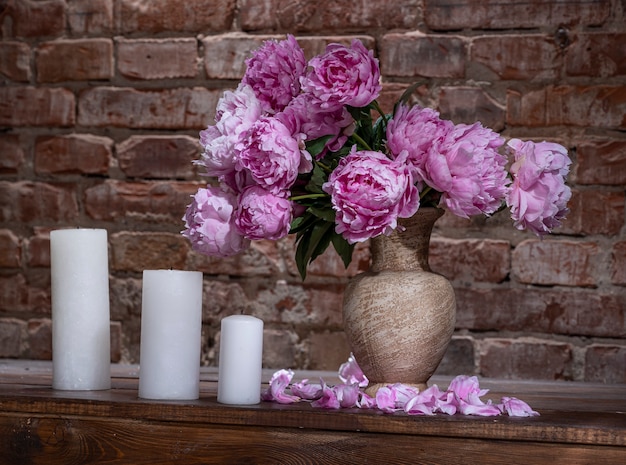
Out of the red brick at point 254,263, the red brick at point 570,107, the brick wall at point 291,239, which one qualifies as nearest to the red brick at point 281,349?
the brick wall at point 291,239

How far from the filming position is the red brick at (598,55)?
1578 mm

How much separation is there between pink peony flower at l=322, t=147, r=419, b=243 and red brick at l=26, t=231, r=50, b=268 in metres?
1.00

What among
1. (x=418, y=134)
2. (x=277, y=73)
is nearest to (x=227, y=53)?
(x=277, y=73)

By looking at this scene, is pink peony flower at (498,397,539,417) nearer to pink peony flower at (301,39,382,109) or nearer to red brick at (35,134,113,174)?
pink peony flower at (301,39,382,109)

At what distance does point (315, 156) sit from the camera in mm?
958

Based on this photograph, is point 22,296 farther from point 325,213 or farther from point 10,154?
point 325,213

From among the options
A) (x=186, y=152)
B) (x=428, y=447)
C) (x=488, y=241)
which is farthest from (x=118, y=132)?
(x=428, y=447)

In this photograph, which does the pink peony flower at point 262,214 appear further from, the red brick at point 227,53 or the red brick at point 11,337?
the red brick at point 11,337

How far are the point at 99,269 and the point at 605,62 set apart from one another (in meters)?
0.97

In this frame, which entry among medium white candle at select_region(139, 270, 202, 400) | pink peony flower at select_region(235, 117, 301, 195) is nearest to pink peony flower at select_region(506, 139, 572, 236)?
pink peony flower at select_region(235, 117, 301, 195)

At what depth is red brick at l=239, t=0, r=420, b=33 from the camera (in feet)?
5.41

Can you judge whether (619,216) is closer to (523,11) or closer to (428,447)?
(523,11)

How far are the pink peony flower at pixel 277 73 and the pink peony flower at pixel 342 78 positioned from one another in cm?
5

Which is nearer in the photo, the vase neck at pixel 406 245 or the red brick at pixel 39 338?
the vase neck at pixel 406 245
